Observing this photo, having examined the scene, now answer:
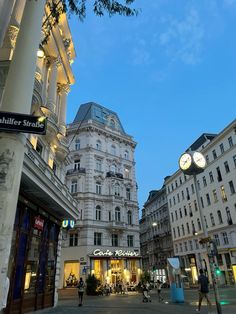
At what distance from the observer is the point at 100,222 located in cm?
3816

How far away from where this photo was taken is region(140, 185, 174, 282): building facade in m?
62.2

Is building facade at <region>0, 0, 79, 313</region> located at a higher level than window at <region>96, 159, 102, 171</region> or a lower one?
lower

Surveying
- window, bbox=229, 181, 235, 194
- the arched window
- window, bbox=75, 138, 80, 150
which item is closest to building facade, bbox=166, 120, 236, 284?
window, bbox=229, 181, 235, 194

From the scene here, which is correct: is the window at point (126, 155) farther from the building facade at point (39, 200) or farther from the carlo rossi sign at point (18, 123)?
the carlo rossi sign at point (18, 123)

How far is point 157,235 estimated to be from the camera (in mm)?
66750

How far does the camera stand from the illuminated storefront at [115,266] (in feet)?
116

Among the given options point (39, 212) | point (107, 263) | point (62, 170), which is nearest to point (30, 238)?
point (39, 212)

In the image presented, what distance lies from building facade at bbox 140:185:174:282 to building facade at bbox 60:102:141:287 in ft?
59.6

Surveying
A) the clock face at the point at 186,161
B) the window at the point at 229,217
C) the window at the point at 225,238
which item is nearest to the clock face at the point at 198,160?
the clock face at the point at 186,161

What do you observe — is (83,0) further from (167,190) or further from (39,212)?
(167,190)

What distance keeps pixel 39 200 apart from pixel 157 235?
5721 centimetres

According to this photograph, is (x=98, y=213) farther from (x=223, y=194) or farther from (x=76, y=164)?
(x=223, y=194)

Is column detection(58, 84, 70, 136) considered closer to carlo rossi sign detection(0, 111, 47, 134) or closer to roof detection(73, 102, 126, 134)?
carlo rossi sign detection(0, 111, 47, 134)

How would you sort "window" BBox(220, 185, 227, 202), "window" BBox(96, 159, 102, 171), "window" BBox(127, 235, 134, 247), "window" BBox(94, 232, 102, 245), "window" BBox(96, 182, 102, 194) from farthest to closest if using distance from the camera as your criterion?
"window" BBox(96, 159, 102, 171) → "window" BBox(96, 182, 102, 194) → "window" BBox(127, 235, 134, 247) → "window" BBox(220, 185, 227, 202) → "window" BBox(94, 232, 102, 245)
